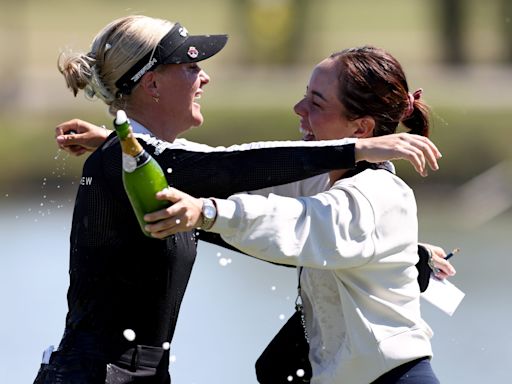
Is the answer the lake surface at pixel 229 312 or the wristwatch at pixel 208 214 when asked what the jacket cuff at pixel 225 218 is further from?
the lake surface at pixel 229 312

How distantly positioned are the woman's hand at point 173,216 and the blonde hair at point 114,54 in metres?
0.77

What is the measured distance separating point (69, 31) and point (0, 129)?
10211 millimetres

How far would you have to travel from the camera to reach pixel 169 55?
3.57 meters

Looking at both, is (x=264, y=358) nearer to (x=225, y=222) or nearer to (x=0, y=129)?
(x=225, y=222)

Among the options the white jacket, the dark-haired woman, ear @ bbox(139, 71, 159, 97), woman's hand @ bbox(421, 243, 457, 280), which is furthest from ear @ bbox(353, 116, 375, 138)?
ear @ bbox(139, 71, 159, 97)

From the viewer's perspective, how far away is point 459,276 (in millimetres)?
9375

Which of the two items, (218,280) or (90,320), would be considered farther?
(218,280)

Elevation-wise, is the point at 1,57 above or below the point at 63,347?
below

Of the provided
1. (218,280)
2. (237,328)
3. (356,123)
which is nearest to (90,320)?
(356,123)

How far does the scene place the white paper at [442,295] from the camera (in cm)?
379

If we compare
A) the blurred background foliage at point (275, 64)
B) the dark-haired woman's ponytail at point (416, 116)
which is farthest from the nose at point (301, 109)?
the blurred background foliage at point (275, 64)

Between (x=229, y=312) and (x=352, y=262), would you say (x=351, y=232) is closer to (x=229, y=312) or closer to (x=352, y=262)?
(x=352, y=262)

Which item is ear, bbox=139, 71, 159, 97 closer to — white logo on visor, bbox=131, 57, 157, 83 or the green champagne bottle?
white logo on visor, bbox=131, 57, 157, 83

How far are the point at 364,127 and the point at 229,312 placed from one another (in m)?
4.48
